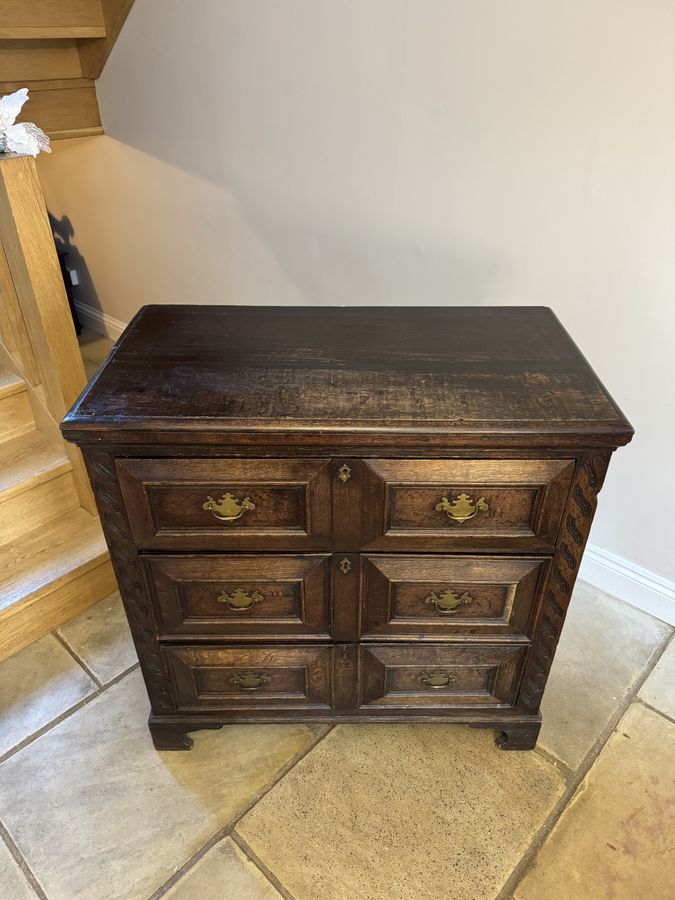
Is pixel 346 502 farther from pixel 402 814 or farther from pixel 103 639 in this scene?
pixel 103 639

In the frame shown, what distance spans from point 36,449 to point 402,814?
4.67ft

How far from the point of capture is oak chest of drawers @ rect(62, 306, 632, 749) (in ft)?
3.13

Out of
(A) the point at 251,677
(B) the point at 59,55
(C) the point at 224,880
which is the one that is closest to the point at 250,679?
(A) the point at 251,677

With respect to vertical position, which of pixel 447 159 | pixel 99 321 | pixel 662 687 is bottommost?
pixel 662 687

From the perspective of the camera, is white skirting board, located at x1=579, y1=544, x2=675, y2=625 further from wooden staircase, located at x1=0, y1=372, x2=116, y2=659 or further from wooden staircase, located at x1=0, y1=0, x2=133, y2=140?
wooden staircase, located at x1=0, y1=0, x2=133, y2=140

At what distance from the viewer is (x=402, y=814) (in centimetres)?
129

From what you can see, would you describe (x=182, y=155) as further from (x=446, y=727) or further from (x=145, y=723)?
(x=446, y=727)

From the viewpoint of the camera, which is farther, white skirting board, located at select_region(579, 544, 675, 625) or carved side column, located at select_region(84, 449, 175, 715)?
white skirting board, located at select_region(579, 544, 675, 625)

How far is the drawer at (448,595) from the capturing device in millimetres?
1104

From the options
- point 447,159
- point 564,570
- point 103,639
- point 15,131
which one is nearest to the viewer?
point 564,570

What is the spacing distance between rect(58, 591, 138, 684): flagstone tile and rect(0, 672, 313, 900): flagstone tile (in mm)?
89

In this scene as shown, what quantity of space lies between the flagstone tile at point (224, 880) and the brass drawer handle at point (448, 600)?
24.8 inches

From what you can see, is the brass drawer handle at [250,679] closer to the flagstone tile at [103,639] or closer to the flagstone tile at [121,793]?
the flagstone tile at [121,793]

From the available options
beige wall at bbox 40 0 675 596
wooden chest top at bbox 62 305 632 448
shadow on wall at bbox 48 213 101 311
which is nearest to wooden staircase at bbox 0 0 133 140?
beige wall at bbox 40 0 675 596
